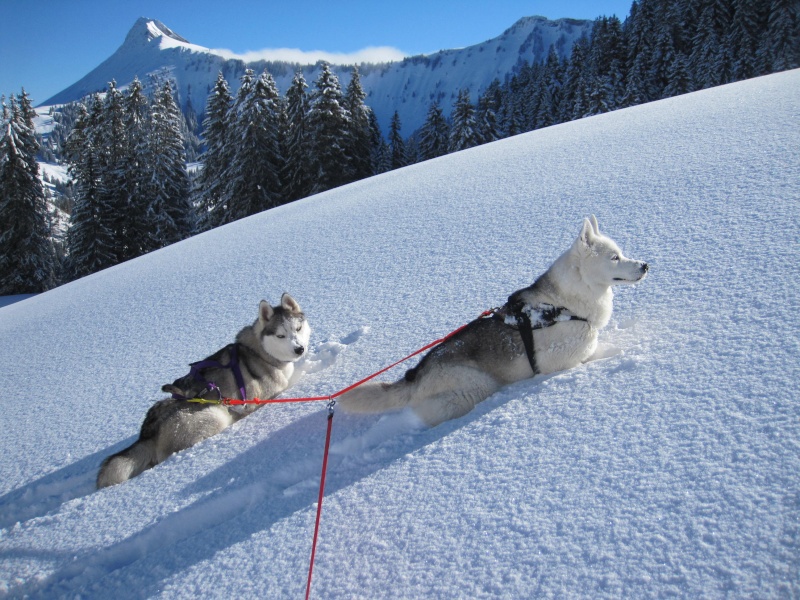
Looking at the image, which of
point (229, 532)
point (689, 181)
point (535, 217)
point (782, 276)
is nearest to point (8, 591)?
point (229, 532)

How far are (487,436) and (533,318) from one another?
3.75 ft

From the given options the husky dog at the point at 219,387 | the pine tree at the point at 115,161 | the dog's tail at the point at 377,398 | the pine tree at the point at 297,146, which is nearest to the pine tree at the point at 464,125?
the pine tree at the point at 297,146

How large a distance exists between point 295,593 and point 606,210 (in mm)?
5448

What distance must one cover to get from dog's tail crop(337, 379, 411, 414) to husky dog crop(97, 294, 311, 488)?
1.22 metres

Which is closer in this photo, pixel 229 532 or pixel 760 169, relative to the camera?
pixel 229 532

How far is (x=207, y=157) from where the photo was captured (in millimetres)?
30578

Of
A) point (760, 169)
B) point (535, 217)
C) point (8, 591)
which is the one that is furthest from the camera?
point (535, 217)

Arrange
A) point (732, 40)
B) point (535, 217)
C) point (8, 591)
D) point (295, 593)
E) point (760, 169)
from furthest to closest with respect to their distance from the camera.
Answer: point (732, 40)
point (535, 217)
point (760, 169)
point (8, 591)
point (295, 593)

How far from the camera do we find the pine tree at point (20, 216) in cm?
2739

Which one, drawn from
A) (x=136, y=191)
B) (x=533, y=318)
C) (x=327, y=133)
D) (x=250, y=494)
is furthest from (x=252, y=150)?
(x=250, y=494)

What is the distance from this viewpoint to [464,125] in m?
35.6

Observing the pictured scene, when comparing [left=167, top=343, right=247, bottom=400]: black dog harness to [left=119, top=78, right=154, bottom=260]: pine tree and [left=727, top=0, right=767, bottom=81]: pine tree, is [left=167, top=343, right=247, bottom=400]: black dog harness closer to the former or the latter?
[left=119, top=78, right=154, bottom=260]: pine tree

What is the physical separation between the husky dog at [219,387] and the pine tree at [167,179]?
92.3ft

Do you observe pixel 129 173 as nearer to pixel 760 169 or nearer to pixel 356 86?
pixel 356 86
